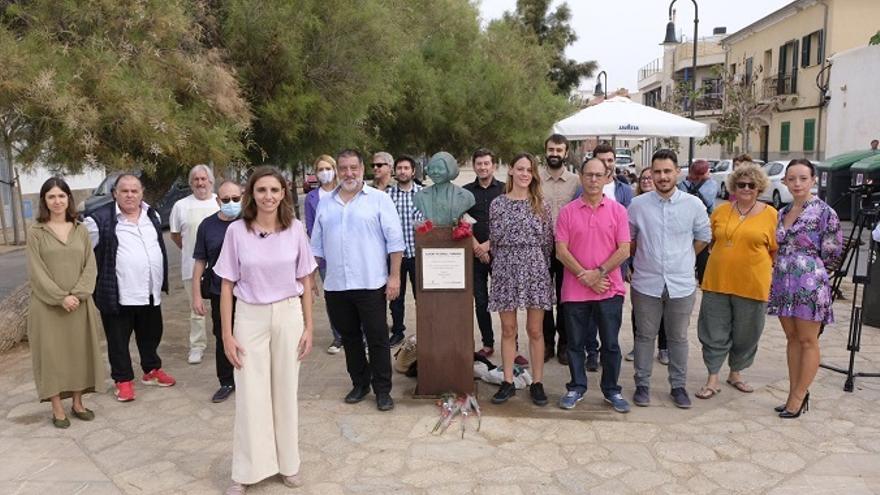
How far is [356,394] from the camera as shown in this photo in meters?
5.18

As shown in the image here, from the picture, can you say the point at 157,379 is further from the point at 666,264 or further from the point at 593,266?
the point at 666,264

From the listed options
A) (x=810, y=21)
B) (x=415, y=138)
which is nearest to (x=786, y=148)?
(x=810, y=21)

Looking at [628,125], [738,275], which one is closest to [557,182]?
[738,275]

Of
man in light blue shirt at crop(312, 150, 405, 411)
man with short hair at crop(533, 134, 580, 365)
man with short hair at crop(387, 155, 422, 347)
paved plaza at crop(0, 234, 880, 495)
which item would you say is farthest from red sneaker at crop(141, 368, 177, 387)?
man with short hair at crop(533, 134, 580, 365)

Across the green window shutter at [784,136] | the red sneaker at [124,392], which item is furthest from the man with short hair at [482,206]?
the green window shutter at [784,136]

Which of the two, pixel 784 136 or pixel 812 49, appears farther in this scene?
pixel 784 136

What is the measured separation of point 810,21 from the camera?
90.9 ft

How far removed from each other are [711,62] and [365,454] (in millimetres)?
45425

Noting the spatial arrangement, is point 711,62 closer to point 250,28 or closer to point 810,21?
point 810,21

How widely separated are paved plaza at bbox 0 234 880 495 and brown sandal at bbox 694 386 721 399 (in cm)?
7

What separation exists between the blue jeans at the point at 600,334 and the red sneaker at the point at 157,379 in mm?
3081

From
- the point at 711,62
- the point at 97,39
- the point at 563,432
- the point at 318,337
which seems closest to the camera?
the point at 563,432

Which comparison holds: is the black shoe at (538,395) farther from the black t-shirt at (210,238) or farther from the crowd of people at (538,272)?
the black t-shirt at (210,238)

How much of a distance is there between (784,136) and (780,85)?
2115mm
